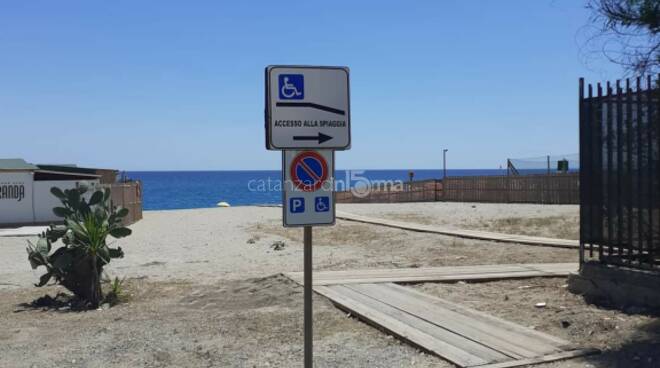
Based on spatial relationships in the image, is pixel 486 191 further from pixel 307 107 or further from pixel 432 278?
pixel 307 107

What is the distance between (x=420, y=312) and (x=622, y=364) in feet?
7.78

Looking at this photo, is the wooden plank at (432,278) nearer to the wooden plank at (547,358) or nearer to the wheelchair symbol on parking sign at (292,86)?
the wooden plank at (547,358)

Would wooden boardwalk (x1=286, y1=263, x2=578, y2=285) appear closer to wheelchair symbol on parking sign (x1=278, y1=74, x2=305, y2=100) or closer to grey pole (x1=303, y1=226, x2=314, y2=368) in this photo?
grey pole (x1=303, y1=226, x2=314, y2=368)

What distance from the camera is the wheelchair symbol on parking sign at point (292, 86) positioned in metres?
3.96

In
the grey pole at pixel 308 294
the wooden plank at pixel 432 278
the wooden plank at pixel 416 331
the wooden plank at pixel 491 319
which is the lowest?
the wooden plank at pixel 416 331

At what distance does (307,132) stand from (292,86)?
298 mm

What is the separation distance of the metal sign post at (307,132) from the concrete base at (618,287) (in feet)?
14.2

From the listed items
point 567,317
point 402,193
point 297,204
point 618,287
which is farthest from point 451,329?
point 402,193

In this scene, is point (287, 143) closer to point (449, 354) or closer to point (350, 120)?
point (350, 120)

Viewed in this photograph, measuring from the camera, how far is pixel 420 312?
23.3ft

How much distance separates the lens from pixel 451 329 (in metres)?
6.33

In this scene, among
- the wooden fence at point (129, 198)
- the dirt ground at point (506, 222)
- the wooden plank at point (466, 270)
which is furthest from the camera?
the wooden fence at point (129, 198)

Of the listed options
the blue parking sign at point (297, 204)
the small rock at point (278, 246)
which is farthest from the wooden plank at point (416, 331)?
the small rock at point (278, 246)

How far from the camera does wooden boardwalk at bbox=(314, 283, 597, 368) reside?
540 cm
